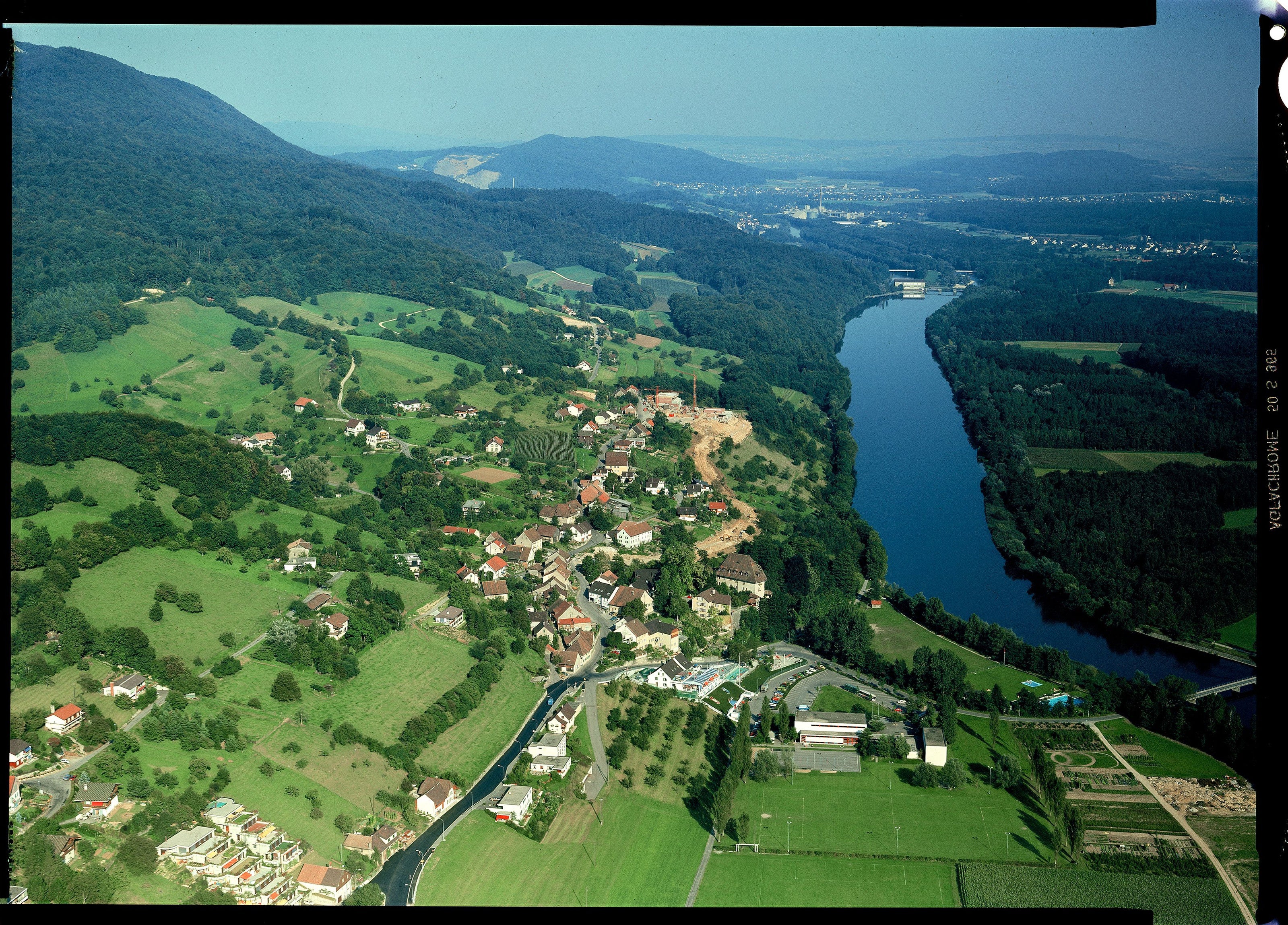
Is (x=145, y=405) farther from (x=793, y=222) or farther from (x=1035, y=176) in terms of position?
(x=793, y=222)

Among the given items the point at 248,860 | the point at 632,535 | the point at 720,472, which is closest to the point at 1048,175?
the point at 720,472

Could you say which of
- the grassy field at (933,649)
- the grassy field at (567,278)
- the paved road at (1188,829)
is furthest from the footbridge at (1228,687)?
the grassy field at (567,278)

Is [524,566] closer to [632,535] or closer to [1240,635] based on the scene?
[632,535]

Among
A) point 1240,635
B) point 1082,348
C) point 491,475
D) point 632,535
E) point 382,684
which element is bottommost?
point 1240,635

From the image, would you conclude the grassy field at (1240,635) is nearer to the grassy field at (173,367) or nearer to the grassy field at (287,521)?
the grassy field at (287,521)

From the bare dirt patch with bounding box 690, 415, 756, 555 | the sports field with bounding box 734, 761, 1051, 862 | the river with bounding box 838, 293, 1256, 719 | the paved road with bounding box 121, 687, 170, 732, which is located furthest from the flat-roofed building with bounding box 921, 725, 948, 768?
the paved road with bounding box 121, 687, 170, 732

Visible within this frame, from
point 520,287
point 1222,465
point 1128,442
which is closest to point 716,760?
point 1222,465
